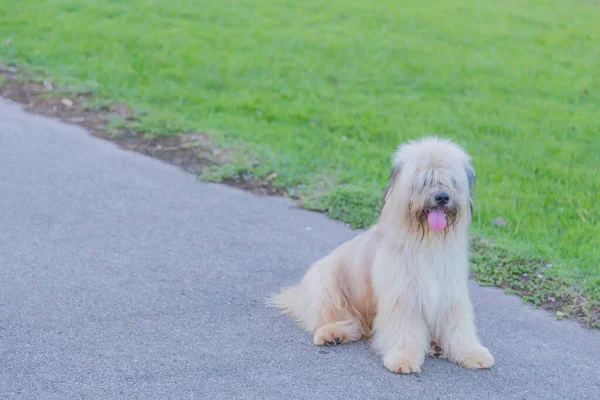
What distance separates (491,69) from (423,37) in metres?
1.80

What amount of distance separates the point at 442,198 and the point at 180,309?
7.22 ft

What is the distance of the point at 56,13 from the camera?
1397 cm

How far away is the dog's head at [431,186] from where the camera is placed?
4.86 metres

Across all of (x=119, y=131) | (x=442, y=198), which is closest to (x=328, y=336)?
(x=442, y=198)

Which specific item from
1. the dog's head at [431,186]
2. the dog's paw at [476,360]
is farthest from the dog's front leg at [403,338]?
the dog's head at [431,186]

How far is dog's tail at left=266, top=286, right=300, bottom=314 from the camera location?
5876 millimetres

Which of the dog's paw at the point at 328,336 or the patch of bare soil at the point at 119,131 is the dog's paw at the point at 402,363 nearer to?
the dog's paw at the point at 328,336

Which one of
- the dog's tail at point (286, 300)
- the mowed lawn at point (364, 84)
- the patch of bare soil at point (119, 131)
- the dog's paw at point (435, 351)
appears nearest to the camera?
the dog's paw at point (435, 351)

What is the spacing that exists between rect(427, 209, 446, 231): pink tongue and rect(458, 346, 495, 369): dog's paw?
3.01 feet

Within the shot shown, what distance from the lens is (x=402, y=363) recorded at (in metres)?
4.99

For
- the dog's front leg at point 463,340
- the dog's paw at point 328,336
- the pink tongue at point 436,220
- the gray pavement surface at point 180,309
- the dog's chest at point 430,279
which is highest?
the pink tongue at point 436,220

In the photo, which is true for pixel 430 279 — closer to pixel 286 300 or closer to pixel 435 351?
pixel 435 351

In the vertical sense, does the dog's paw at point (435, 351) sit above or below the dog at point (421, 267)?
below

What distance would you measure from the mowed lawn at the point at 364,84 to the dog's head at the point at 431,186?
222 centimetres
